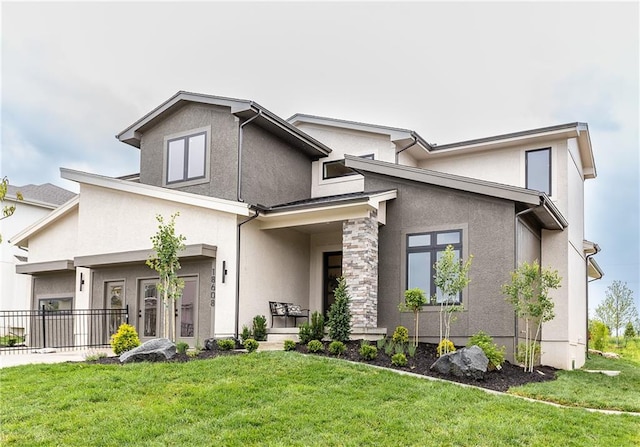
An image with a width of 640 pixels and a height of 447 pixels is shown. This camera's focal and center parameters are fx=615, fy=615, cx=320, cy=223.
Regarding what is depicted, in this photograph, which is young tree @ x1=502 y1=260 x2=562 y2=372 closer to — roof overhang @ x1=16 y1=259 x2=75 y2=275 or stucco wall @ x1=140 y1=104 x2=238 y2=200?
stucco wall @ x1=140 y1=104 x2=238 y2=200

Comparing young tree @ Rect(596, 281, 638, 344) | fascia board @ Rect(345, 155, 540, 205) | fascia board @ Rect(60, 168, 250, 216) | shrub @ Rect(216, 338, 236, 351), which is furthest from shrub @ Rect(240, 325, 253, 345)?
young tree @ Rect(596, 281, 638, 344)

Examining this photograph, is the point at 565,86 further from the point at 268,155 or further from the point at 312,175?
the point at 268,155

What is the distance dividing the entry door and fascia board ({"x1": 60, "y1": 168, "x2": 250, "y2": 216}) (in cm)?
348

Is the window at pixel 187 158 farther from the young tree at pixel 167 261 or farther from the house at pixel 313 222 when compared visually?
the young tree at pixel 167 261

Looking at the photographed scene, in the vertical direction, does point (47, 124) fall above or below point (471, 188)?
above

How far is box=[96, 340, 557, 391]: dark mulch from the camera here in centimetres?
1109

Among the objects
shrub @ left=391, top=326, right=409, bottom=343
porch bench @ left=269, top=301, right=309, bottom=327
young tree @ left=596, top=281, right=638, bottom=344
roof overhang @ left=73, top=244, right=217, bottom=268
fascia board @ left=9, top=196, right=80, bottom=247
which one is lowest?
young tree @ left=596, top=281, right=638, bottom=344

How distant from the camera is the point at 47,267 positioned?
728 inches

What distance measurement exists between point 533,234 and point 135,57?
1281 cm

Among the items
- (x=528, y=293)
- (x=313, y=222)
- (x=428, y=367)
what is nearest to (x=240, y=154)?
(x=313, y=222)

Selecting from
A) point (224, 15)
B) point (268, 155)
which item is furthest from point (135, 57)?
point (268, 155)

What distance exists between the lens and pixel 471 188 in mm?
14109

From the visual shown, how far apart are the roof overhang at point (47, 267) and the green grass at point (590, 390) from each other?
1317 cm

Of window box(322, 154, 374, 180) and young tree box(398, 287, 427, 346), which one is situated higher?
window box(322, 154, 374, 180)
